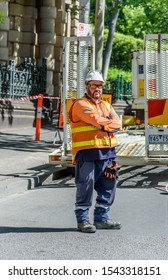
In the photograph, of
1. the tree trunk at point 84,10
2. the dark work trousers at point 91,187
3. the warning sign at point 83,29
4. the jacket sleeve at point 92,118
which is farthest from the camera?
the tree trunk at point 84,10

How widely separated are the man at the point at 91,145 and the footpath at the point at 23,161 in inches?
121

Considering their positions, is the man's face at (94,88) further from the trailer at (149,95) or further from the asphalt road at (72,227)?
the trailer at (149,95)

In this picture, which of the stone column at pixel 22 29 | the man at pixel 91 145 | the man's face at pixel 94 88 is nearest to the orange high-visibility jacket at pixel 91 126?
the man at pixel 91 145

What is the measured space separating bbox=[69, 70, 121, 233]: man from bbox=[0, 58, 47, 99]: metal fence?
→ 16.2 metres

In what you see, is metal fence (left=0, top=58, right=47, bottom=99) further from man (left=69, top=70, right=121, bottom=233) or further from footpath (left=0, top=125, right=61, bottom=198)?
man (left=69, top=70, right=121, bottom=233)

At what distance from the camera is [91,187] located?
8789 mm

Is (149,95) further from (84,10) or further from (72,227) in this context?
(84,10)

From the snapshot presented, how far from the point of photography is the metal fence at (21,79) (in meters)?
25.1

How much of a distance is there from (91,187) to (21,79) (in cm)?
1814

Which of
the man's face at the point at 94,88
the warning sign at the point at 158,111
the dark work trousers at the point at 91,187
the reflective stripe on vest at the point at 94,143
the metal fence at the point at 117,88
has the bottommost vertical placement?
the metal fence at the point at 117,88

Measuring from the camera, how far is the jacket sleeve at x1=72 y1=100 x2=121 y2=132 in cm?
864

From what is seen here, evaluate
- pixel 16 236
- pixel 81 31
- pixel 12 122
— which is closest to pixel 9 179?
pixel 16 236

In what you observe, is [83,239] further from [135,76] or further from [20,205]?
[135,76]

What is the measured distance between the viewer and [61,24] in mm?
33000
